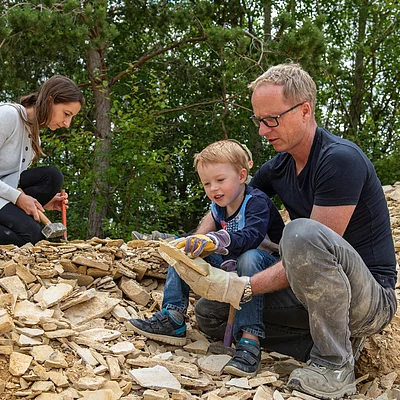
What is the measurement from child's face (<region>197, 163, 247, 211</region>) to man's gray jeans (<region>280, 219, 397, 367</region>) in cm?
56

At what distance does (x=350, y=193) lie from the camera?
86.9 inches

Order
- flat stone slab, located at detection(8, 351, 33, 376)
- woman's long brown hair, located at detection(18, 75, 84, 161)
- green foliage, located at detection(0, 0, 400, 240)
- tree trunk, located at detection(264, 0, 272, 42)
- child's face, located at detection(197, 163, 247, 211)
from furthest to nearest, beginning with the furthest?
tree trunk, located at detection(264, 0, 272, 42)
green foliage, located at detection(0, 0, 400, 240)
woman's long brown hair, located at detection(18, 75, 84, 161)
child's face, located at detection(197, 163, 247, 211)
flat stone slab, located at detection(8, 351, 33, 376)

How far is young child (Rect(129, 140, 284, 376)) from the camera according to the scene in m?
2.41

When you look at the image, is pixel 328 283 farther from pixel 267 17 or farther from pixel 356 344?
pixel 267 17

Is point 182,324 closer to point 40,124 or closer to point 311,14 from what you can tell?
point 40,124

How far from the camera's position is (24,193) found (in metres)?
4.05

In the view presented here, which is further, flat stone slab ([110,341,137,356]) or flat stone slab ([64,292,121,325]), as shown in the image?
flat stone slab ([64,292,121,325])

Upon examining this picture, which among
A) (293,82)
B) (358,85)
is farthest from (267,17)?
(293,82)

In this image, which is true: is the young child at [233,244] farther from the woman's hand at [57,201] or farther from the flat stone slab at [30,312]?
the woman's hand at [57,201]

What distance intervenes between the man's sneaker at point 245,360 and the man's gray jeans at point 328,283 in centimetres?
26

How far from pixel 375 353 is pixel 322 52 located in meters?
5.09

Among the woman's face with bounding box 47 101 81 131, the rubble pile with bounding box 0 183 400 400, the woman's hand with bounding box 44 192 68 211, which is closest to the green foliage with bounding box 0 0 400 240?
the woman's hand with bounding box 44 192 68 211

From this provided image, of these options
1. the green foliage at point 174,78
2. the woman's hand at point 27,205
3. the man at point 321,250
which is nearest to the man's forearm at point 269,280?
the man at point 321,250

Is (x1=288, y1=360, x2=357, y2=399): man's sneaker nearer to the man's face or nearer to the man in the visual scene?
the man
